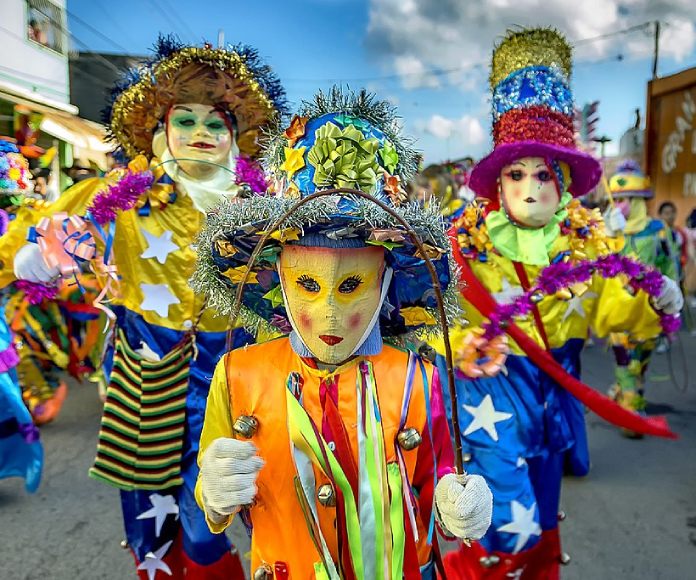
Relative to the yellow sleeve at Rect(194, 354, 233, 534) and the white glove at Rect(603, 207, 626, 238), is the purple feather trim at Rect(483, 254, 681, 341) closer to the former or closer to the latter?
the yellow sleeve at Rect(194, 354, 233, 534)

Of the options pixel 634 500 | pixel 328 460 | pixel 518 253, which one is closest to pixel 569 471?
pixel 634 500

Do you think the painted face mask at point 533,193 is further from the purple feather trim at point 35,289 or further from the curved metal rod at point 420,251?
the purple feather trim at point 35,289

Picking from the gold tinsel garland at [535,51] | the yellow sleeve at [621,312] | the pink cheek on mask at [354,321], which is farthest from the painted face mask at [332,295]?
the gold tinsel garland at [535,51]

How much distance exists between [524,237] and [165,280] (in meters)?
1.51

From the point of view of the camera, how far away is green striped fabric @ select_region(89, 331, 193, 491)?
2490mm

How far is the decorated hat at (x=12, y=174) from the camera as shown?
388cm

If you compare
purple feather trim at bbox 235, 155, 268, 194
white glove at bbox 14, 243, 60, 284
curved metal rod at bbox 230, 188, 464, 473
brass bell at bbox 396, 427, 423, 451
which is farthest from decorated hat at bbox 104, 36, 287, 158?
brass bell at bbox 396, 427, 423, 451

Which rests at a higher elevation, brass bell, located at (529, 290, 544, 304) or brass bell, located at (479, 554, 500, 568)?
brass bell, located at (529, 290, 544, 304)

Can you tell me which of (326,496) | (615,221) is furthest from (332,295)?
(615,221)

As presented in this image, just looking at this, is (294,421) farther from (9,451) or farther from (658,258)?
(658,258)

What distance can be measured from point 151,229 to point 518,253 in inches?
60.2

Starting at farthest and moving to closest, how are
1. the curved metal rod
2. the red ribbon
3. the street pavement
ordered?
1. the street pavement
2. the red ribbon
3. the curved metal rod

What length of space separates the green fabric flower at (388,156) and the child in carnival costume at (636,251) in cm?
336

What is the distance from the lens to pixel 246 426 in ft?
5.02
